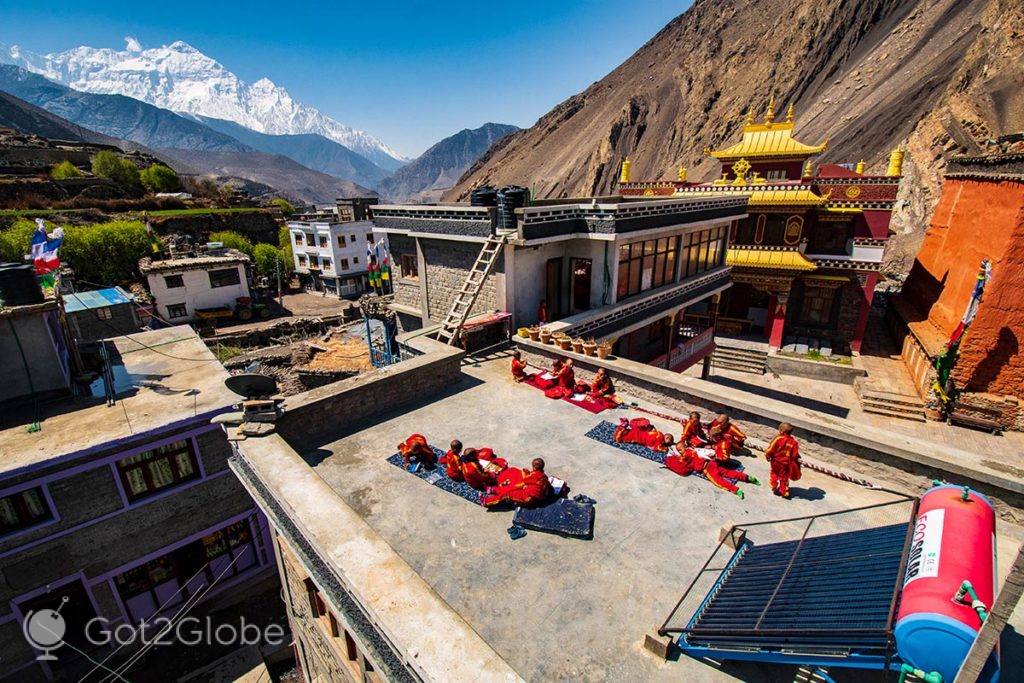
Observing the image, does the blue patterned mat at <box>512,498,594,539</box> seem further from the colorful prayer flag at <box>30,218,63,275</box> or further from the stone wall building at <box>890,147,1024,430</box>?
the stone wall building at <box>890,147,1024,430</box>

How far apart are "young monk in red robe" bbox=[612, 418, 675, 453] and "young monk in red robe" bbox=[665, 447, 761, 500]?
1.10 ft

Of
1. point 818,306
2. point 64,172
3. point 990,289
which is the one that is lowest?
point 818,306

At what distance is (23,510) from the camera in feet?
37.6

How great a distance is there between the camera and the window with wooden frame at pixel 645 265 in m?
17.3

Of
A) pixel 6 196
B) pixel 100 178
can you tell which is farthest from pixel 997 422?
pixel 100 178

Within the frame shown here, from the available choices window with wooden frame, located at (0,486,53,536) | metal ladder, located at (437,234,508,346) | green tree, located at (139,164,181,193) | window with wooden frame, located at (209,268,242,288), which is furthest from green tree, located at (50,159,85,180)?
metal ladder, located at (437,234,508,346)

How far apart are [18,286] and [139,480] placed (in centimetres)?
626

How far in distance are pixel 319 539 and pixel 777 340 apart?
30059mm

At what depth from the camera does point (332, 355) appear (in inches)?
1526

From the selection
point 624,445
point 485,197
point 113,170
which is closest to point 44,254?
point 485,197

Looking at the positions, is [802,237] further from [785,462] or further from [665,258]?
[785,462]

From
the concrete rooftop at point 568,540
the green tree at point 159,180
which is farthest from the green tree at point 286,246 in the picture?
the concrete rooftop at point 568,540

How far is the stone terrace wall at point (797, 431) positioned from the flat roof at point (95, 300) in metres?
23.9

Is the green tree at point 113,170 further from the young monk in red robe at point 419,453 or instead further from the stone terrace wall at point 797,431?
the stone terrace wall at point 797,431
